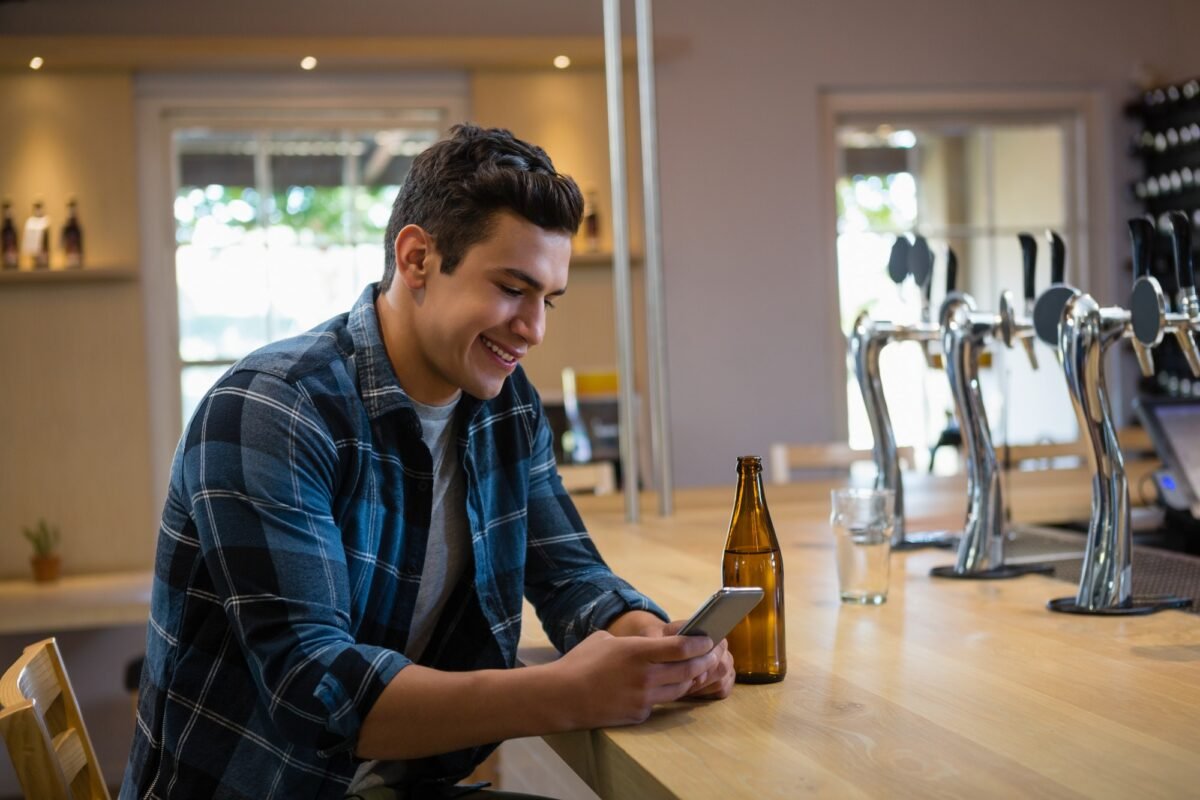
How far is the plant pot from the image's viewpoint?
4625 mm

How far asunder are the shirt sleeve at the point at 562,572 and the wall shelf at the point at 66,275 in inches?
142

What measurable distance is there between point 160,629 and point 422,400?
1.11 feet

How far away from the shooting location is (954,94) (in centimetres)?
557

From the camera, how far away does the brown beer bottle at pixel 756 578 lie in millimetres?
1231

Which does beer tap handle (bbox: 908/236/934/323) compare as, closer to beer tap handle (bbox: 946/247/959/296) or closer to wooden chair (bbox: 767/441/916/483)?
beer tap handle (bbox: 946/247/959/296)

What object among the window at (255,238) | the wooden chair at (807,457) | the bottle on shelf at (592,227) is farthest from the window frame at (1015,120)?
the window at (255,238)

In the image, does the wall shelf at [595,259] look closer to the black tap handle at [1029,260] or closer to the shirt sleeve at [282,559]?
the black tap handle at [1029,260]

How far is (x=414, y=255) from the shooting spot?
1323 mm

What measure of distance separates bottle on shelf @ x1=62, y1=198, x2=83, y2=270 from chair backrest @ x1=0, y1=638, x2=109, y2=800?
11.9 feet

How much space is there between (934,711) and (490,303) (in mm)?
555

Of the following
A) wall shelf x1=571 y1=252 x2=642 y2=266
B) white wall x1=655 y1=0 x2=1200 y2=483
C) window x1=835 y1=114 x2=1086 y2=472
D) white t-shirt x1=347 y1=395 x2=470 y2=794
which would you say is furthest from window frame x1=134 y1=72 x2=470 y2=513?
white t-shirt x1=347 y1=395 x2=470 y2=794

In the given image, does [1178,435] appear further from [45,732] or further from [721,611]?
[45,732]

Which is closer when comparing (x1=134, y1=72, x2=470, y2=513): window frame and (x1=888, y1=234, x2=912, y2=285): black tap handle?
(x1=888, y1=234, x2=912, y2=285): black tap handle

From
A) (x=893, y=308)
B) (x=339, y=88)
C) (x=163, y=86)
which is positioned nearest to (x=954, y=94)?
(x=893, y=308)
